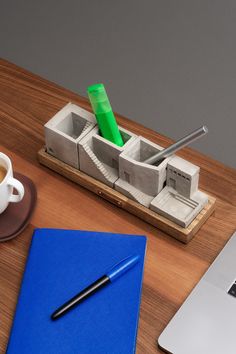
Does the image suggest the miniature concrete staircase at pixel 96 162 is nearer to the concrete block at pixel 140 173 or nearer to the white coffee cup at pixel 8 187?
the concrete block at pixel 140 173

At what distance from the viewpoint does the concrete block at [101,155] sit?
3.95ft

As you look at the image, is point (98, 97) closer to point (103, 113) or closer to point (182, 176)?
point (103, 113)

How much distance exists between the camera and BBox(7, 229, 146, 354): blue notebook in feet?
3.54

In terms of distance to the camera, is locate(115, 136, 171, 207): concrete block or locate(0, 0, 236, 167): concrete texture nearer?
locate(115, 136, 171, 207): concrete block

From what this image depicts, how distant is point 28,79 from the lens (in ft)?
4.69

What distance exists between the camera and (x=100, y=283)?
113cm

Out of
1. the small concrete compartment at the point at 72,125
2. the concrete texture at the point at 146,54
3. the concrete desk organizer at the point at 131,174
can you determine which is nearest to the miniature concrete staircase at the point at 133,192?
the concrete desk organizer at the point at 131,174

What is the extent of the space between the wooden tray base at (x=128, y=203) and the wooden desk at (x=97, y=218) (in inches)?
0.5

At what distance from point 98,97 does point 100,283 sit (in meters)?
0.30

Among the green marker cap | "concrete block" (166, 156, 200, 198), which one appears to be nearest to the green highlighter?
the green marker cap

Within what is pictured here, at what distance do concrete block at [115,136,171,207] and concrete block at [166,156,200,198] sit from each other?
1 centimetres

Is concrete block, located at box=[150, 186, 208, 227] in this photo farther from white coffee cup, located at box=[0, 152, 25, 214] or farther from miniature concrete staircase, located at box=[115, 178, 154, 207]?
white coffee cup, located at box=[0, 152, 25, 214]

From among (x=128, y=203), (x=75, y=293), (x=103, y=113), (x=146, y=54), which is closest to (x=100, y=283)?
(x=75, y=293)

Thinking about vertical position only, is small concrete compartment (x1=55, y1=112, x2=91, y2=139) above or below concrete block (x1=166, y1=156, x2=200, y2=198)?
below
